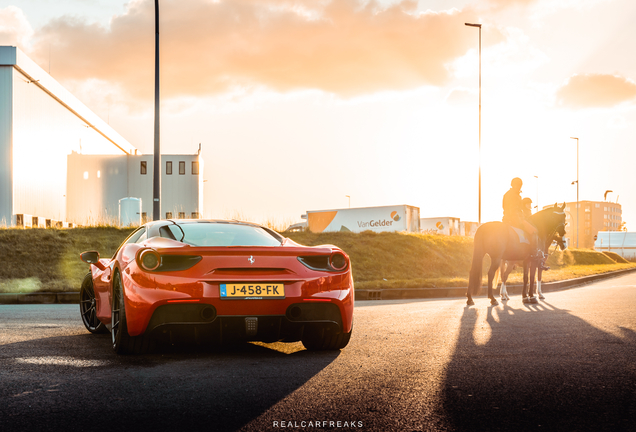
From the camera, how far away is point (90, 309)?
7461mm

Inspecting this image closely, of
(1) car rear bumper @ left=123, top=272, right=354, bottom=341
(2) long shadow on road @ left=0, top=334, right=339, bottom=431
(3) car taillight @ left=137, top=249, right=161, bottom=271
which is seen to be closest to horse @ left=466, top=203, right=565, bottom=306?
(2) long shadow on road @ left=0, top=334, right=339, bottom=431

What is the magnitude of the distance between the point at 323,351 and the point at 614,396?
2781mm

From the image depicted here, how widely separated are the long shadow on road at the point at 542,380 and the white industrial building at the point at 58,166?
92.5 ft

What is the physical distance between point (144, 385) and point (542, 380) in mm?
2816

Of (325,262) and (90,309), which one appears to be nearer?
(325,262)

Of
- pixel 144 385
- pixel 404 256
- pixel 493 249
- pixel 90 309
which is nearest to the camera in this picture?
pixel 144 385

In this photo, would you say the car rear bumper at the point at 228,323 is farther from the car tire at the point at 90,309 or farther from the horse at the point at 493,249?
the horse at the point at 493,249

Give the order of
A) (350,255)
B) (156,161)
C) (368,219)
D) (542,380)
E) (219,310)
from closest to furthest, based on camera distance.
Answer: (542,380), (219,310), (156,161), (350,255), (368,219)

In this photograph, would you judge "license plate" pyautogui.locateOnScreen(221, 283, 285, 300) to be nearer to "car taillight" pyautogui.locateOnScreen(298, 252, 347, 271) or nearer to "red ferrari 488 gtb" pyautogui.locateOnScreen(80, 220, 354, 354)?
"red ferrari 488 gtb" pyautogui.locateOnScreen(80, 220, 354, 354)

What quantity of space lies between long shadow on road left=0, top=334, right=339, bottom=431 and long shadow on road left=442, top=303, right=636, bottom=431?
1.19 meters

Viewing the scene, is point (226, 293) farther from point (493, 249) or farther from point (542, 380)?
point (493, 249)

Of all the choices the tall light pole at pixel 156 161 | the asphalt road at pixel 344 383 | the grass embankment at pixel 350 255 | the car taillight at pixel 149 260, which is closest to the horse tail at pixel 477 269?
the asphalt road at pixel 344 383

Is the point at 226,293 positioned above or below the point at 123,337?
above

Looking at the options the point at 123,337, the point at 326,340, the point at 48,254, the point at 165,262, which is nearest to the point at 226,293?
the point at 165,262
